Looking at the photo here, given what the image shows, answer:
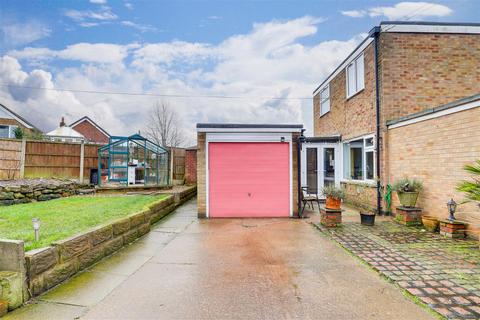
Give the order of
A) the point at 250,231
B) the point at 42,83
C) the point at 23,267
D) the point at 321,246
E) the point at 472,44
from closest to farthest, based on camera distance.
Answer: the point at 23,267
the point at 321,246
the point at 250,231
the point at 472,44
the point at 42,83

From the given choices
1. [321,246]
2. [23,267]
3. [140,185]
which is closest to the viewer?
[23,267]

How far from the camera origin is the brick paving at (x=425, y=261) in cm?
321

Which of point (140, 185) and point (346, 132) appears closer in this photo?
point (346, 132)

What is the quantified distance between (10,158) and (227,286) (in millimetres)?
12903

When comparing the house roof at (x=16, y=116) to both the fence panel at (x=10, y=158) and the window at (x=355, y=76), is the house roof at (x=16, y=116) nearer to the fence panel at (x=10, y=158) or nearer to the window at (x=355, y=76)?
the fence panel at (x=10, y=158)

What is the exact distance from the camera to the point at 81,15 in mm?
11516

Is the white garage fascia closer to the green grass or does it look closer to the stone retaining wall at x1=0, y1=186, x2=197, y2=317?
the green grass

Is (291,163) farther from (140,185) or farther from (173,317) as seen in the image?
(140,185)

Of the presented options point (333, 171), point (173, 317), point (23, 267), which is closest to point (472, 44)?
point (333, 171)

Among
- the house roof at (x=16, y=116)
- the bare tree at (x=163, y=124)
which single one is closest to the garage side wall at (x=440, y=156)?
the bare tree at (x=163, y=124)

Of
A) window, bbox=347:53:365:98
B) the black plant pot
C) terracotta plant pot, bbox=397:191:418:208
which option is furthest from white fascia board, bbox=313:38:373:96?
A: the black plant pot

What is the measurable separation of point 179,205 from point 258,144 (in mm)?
4523

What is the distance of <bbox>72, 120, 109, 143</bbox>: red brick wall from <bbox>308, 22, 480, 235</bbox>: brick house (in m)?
31.3

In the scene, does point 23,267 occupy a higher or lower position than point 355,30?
lower
